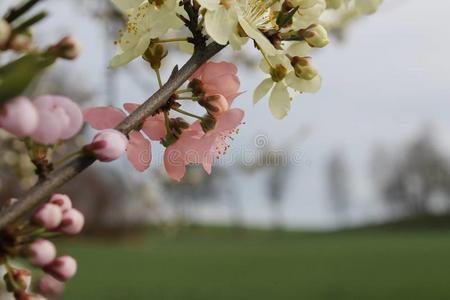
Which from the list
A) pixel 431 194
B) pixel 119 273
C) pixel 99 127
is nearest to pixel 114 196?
pixel 119 273

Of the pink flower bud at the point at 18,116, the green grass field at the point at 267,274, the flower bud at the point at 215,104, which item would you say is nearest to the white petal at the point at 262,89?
the flower bud at the point at 215,104

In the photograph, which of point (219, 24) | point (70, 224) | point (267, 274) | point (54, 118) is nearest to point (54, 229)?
point (70, 224)

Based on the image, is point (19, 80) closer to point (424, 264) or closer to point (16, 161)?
point (16, 161)

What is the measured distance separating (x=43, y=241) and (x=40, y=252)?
0.4 inches

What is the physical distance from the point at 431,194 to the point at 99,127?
119 ft

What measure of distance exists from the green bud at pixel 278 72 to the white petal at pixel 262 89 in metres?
0.03

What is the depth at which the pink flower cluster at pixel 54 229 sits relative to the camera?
536 mm

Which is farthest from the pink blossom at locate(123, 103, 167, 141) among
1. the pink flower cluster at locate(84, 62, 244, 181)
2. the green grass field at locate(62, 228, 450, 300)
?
the green grass field at locate(62, 228, 450, 300)

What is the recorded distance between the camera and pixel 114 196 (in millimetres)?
24594

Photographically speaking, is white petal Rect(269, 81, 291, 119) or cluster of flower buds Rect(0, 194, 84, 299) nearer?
cluster of flower buds Rect(0, 194, 84, 299)

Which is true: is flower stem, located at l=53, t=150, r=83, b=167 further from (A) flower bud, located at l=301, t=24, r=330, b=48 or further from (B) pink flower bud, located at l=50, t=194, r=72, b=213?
(A) flower bud, located at l=301, t=24, r=330, b=48

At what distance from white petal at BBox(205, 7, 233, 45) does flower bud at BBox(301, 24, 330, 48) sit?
0.10m

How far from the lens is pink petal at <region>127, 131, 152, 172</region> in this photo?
657mm

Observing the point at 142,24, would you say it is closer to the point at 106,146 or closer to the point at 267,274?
the point at 106,146
